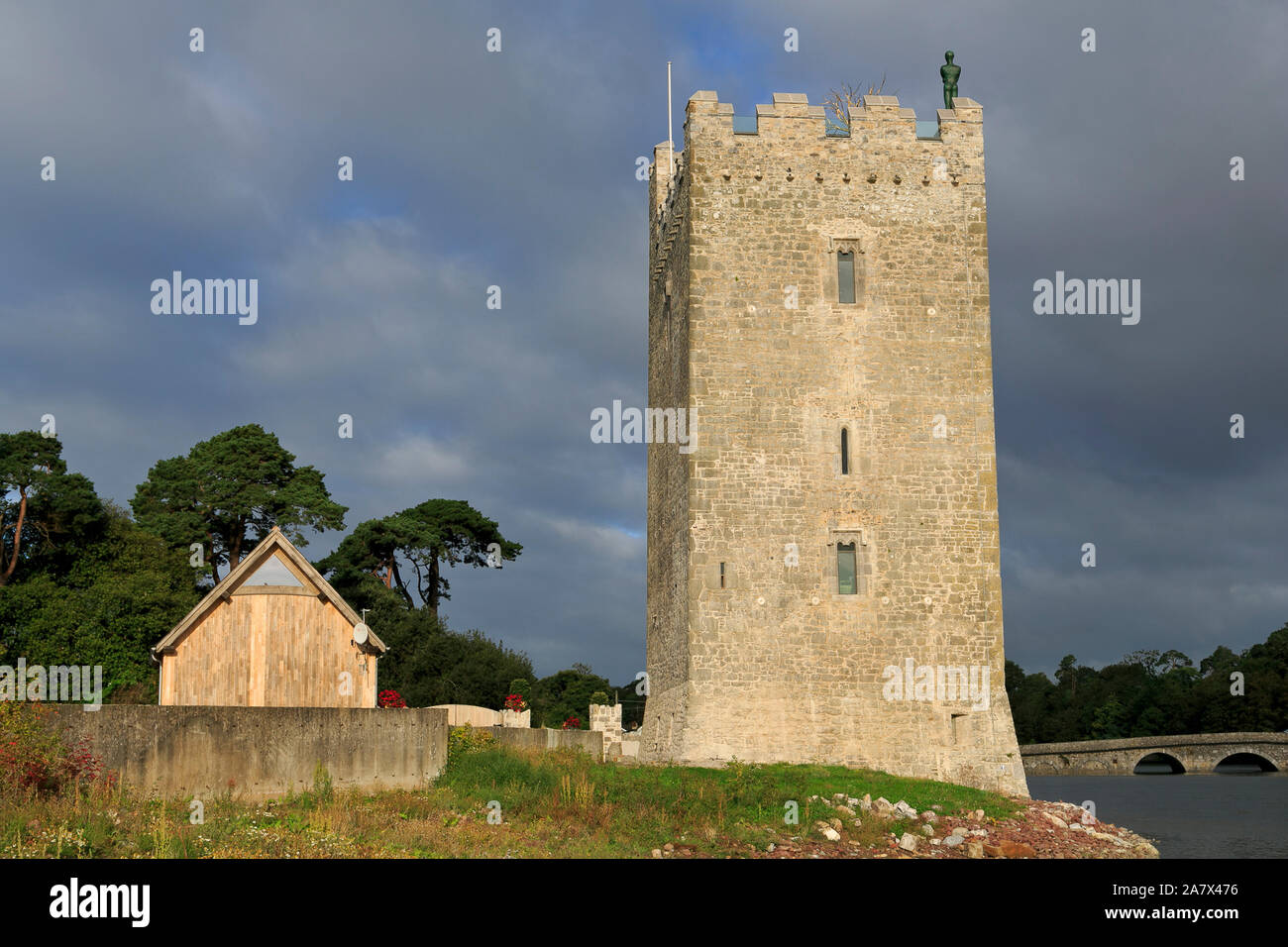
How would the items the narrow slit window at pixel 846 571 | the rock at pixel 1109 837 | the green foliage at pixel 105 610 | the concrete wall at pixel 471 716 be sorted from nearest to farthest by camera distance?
1. the rock at pixel 1109 837
2. the narrow slit window at pixel 846 571
3. the concrete wall at pixel 471 716
4. the green foliage at pixel 105 610

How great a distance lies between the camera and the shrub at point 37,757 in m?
15.6

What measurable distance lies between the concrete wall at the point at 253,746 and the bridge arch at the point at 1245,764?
73.3 m

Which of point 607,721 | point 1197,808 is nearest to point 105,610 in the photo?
point 607,721

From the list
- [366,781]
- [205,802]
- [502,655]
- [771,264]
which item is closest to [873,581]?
[771,264]

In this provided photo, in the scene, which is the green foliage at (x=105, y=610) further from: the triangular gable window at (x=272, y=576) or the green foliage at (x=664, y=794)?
the green foliage at (x=664, y=794)

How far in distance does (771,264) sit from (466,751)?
42.9 feet

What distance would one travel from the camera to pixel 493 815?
18.3m

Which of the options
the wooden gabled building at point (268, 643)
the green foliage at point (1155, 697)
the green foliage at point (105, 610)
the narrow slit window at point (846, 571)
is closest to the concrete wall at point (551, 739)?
the wooden gabled building at point (268, 643)

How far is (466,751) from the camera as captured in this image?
75.4 feet

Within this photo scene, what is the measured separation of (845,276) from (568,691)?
53.6m

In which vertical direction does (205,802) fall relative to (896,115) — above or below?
below

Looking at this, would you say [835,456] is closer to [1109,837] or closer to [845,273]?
[845,273]

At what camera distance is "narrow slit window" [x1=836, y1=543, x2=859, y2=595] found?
27297 mm
